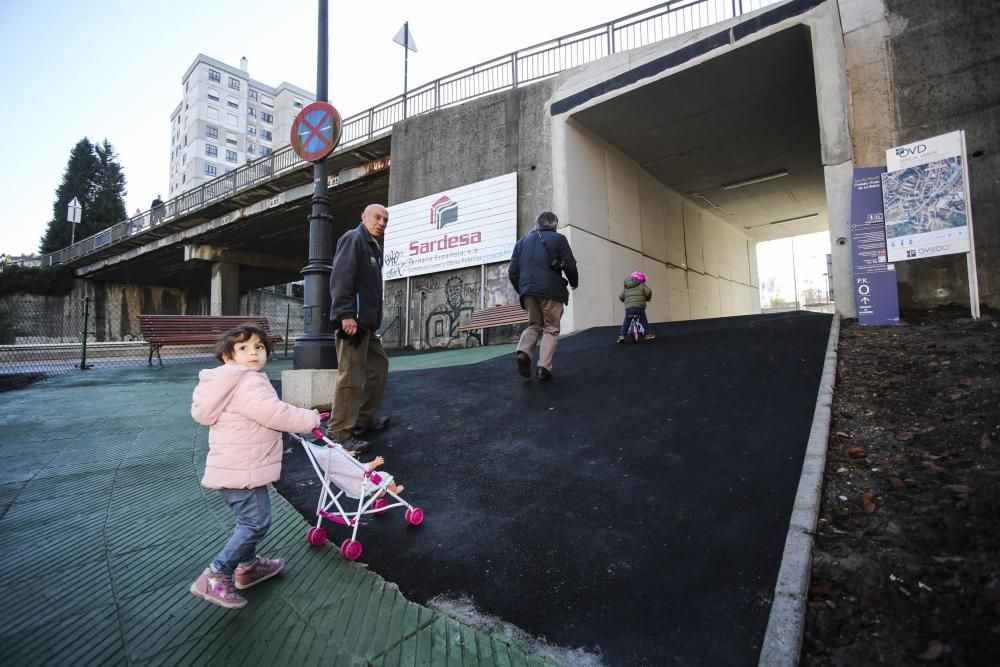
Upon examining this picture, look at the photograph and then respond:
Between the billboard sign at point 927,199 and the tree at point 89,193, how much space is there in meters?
68.3

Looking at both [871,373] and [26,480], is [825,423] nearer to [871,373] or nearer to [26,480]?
[871,373]

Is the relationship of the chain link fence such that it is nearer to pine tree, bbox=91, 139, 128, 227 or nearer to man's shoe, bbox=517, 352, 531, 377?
man's shoe, bbox=517, 352, 531, 377

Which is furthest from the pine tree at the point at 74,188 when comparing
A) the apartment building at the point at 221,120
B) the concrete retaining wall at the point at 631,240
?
the concrete retaining wall at the point at 631,240

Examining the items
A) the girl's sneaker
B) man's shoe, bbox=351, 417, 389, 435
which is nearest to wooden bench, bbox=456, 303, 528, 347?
man's shoe, bbox=351, 417, 389, 435

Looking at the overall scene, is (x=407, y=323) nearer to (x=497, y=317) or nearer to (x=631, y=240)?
(x=497, y=317)

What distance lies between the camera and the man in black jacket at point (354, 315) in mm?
3865

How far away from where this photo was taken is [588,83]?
11148mm

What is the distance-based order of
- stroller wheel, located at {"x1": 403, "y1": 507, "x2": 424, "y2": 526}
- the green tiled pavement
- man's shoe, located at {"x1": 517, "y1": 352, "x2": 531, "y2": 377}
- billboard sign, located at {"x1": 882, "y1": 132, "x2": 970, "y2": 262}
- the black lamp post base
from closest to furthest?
the green tiled pavement
stroller wheel, located at {"x1": 403, "y1": 507, "x2": 424, "y2": 526}
the black lamp post base
man's shoe, located at {"x1": 517, "y1": 352, "x2": 531, "y2": 377}
billboard sign, located at {"x1": 882, "y1": 132, "x2": 970, "y2": 262}

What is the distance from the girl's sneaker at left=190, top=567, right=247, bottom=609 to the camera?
2.04 m

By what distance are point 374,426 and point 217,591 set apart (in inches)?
98.8

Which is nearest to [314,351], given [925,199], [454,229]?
[925,199]

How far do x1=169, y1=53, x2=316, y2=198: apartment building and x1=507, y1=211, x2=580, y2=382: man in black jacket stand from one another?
7561cm

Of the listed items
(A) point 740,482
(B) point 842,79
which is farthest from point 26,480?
(B) point 842,79

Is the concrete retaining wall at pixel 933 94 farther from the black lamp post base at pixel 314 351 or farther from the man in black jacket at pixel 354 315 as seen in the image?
the black lamp post base at pixel 314 351
